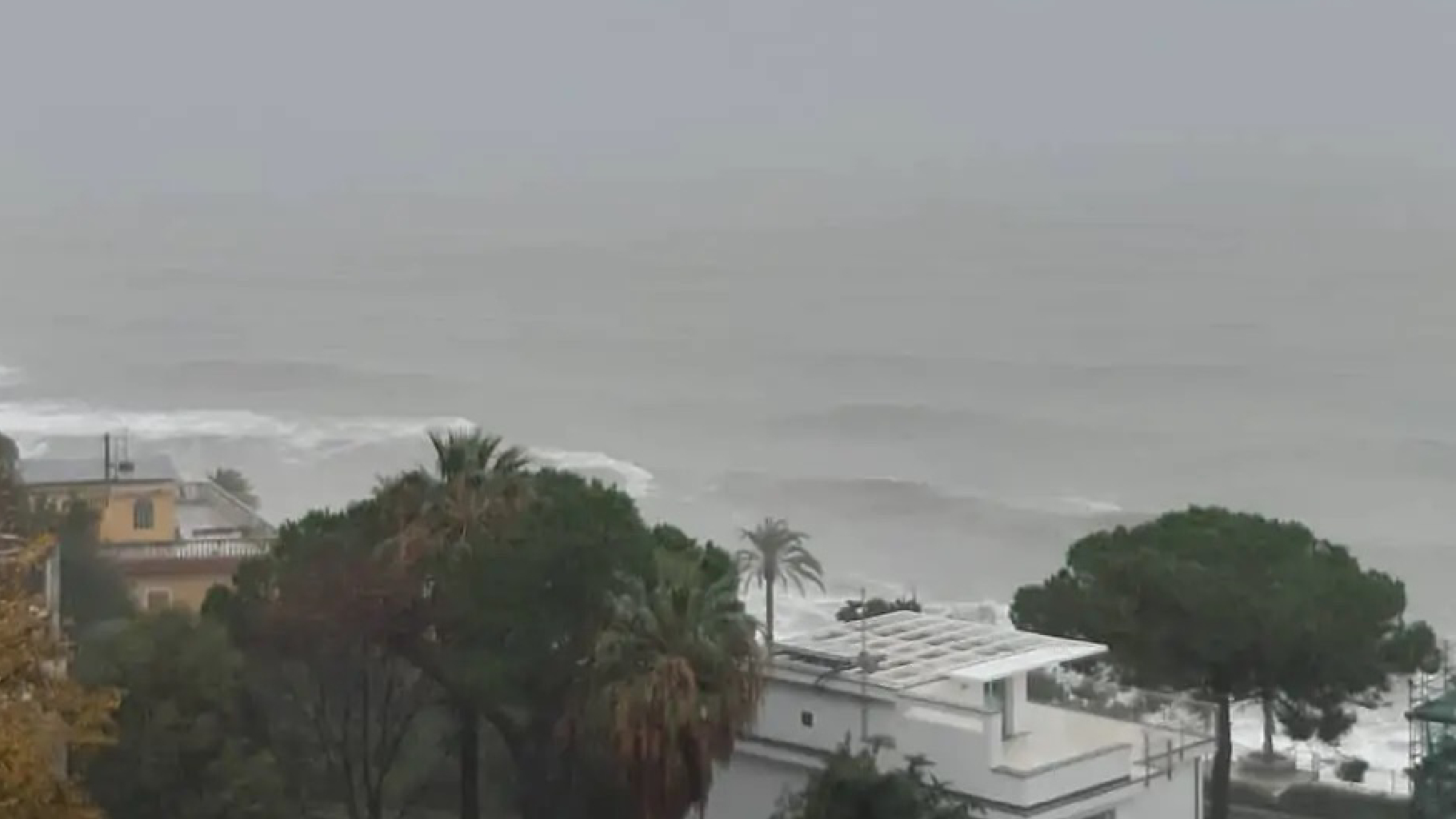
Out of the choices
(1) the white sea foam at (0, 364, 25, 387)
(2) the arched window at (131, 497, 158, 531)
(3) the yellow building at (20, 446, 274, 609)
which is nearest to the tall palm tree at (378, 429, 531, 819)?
(3) the yellow building at (20, 446, 274, 609)

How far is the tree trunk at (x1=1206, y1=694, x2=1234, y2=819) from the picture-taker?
28.1 meters

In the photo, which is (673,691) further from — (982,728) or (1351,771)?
(1351,771)

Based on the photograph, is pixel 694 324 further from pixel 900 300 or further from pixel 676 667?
pixel 676 667

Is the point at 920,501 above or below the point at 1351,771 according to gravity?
above

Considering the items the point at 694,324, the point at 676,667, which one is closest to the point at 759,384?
the point at 694,324

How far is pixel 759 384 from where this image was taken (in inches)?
4171

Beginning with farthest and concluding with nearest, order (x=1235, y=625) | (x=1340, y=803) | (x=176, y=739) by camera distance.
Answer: (x=1340, y=803)
(x=1235, y=625)
(x=176, y=739)

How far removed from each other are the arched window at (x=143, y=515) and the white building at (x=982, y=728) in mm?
19837

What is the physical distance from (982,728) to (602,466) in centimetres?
5858

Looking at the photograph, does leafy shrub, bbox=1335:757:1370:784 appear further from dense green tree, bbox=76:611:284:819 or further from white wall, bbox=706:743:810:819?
dense green tree, bbox=76:611:284:819

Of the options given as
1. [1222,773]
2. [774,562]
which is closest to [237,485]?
A: [774,562]

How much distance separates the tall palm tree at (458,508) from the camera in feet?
83.0

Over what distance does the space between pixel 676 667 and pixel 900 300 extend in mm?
125112

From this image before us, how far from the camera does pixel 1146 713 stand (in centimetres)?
2569
